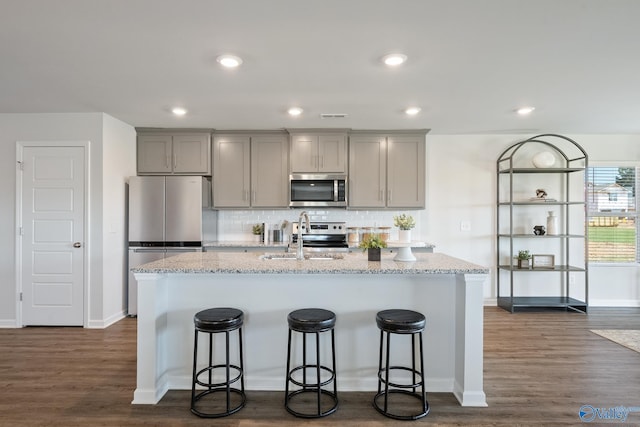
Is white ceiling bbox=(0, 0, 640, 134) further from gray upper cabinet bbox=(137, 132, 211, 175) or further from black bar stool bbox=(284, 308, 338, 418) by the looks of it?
black bar stool bbox=(284, 308, 338, 418)

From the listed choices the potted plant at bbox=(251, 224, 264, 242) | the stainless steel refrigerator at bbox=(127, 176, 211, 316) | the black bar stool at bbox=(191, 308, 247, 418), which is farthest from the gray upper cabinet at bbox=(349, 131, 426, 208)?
the black bar stool at bbox=(191, 308, 247, 418)

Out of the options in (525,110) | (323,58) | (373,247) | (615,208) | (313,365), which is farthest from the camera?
(615,208)

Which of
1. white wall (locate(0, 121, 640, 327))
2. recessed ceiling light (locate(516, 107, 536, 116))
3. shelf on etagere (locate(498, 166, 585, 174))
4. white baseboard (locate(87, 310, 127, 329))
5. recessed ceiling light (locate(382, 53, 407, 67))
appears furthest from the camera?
white wall (locate(0, 121, 640, 327))

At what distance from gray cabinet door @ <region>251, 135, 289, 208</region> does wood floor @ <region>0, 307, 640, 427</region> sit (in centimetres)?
222

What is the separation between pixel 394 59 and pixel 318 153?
2.08 m

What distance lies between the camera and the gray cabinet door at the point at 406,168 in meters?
4.43

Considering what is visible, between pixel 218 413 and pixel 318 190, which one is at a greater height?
pixel 318 190

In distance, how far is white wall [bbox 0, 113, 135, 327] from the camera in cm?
372

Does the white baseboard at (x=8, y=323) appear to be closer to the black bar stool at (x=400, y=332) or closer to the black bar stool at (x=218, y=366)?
the black bar stool at (x=218, y=366)

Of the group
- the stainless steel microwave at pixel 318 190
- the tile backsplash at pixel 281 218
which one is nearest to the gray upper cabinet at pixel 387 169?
the stainless steel microwave at pixel 318 190

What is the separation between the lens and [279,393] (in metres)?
2.36

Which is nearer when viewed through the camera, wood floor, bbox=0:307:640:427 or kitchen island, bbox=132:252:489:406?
wood floor, bbox=0:307:640:427

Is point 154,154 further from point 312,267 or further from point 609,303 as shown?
point 609,303

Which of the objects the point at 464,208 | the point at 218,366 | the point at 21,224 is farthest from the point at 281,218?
the point at 21,224
